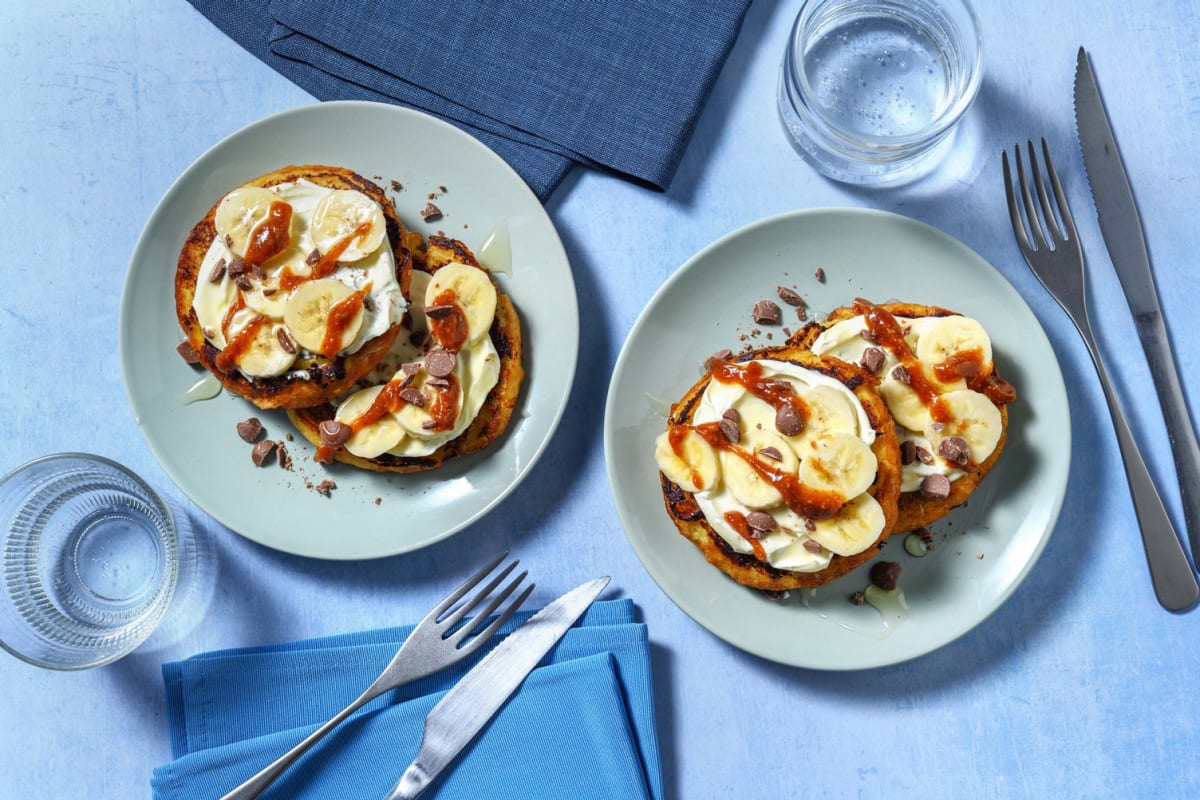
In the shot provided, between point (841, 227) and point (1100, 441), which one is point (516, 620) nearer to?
point (841, 227)

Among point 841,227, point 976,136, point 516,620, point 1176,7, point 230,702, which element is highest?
point 1176,7

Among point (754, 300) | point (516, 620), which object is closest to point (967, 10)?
point (754, 300)

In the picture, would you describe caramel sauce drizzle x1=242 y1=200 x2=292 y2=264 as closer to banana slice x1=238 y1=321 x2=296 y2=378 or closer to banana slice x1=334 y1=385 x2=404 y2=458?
banana slice x1=238 y1=321 x2=296 y2=378

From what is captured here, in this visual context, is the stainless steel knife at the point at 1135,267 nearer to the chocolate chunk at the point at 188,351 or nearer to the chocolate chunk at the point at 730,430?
the chocolate chunk at the point at 730,430

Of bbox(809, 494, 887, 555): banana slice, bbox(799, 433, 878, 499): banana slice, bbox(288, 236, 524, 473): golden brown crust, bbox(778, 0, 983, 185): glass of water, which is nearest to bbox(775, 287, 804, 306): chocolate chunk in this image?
bbox(778, 0, 983, 185): glass of water

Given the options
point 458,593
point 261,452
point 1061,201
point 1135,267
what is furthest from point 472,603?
point 1135,267

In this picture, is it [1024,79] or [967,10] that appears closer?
[967,10]
